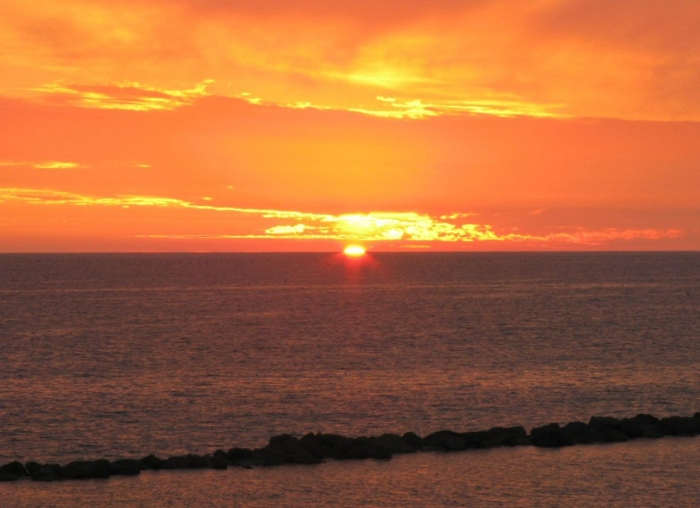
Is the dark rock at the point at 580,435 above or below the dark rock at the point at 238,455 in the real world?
above

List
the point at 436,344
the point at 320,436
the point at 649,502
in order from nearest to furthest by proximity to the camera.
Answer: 1. the point at 649,502
2. the point at 320,436
3. the point at 436,344

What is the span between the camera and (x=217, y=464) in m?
32.8

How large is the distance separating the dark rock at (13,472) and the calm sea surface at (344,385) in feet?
2.72

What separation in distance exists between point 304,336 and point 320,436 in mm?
49105

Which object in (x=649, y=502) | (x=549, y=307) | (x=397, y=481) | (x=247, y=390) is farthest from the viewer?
(x=549, y=307)

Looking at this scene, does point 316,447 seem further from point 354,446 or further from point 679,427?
point 679,427

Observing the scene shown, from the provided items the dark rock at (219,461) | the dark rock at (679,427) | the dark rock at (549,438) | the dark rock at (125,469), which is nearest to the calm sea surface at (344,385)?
the dark rock at (125,469)

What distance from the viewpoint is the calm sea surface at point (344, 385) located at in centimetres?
3188

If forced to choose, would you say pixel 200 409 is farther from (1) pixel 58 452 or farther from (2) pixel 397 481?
(2) pixel 397 481

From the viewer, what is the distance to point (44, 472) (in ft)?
103

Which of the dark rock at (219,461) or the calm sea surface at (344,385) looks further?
the dark rock at (219,461)

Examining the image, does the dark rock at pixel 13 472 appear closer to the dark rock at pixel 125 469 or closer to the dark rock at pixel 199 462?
the dark rock at pixel 125 469

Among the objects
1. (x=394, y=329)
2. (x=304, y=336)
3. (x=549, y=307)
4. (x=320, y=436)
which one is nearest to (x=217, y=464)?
(x=320, y=436)

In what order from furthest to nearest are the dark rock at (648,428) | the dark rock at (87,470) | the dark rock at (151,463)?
the dark rock at (648,428) → the dark rock at (151,463) → the dark rock at (87,470)
